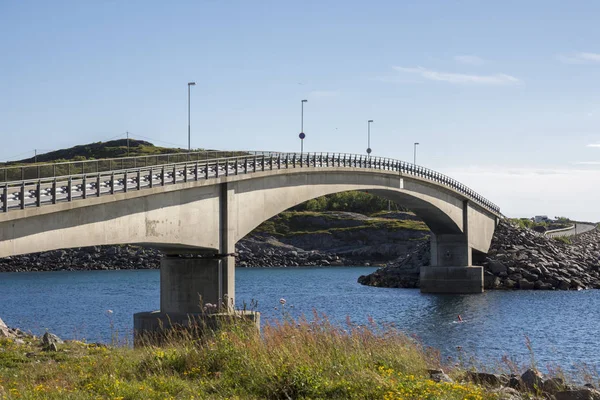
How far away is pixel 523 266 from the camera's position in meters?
74.8

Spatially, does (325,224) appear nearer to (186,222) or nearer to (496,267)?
(496,267)

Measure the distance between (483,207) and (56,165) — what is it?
5712 cm

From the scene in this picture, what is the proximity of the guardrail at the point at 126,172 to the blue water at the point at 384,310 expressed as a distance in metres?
5.31

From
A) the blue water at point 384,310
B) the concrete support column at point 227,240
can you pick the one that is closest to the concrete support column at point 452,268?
the blue water at point 384,310

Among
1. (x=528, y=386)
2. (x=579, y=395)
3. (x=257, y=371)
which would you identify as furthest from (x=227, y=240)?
(x=579, y=395)

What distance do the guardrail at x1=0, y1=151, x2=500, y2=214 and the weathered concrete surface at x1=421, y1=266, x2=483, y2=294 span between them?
22.5 meters

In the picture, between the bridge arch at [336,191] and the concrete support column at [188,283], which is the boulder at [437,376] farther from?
the bridge arch at [336,191]

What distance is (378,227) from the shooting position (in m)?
132

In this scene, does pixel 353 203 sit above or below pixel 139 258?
above

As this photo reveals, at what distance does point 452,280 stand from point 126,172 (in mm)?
46534

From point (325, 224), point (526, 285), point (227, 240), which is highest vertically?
point (227, 240)

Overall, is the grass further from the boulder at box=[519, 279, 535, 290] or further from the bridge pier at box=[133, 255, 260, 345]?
the boulder at box=[519, 279, 535, 290]

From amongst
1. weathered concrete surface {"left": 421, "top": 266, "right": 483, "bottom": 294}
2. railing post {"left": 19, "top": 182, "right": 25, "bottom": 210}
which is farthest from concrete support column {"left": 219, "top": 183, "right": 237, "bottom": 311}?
weathered concrete surface {"left": 421, "top": 266, "right": 483, "bottom": 294}

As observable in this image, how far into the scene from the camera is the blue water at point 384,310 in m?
37.3
